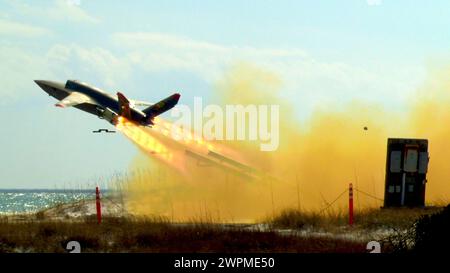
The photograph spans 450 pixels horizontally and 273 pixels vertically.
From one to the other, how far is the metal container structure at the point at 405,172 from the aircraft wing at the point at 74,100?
2364cm

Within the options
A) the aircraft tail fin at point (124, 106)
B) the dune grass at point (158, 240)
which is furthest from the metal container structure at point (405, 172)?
the aircraft tail fin at point (124, 106)

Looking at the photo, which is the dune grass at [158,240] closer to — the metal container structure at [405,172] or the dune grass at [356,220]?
the dune grass at [356,220]

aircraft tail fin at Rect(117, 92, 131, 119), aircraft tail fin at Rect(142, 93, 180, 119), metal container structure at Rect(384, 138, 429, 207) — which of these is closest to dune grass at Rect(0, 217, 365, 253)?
metal container structure at Rect(384, 138, 429, 207)

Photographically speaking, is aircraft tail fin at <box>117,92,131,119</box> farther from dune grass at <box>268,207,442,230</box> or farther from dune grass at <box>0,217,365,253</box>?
dune grass at <box>0,217,365,253</box>

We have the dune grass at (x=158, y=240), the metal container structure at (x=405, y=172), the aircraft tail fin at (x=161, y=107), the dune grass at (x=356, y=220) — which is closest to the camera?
the dune grass at (x=158, y=240)

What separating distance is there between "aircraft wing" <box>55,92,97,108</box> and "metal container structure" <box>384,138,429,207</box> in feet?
77.6

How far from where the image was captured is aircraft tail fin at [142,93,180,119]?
5222cm

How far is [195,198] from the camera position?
161 ft

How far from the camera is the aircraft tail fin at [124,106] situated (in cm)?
5053

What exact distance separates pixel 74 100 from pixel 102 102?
316cm

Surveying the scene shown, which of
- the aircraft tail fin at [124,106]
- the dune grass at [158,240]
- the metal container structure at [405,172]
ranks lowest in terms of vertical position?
the dune grass at [158,240]

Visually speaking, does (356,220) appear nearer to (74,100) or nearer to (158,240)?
(158,240)

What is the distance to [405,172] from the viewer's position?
34.9 meters

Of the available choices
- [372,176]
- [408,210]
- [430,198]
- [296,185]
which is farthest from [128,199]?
[408,210]
